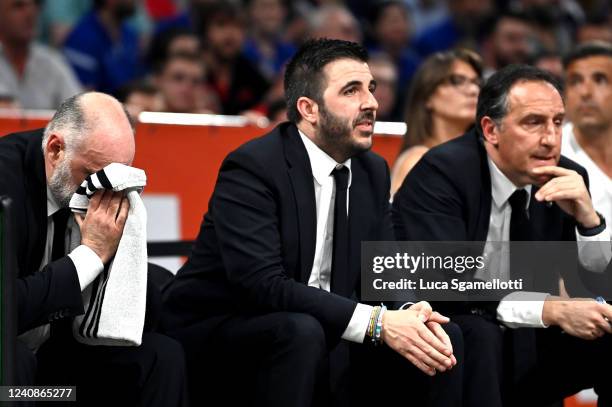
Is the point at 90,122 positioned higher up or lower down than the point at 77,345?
higher up

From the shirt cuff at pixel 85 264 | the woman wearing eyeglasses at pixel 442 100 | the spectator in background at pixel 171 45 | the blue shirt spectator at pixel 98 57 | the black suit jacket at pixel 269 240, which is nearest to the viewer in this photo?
the shirt cuff at pixel 85 264

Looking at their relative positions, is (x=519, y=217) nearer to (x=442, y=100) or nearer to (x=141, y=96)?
(x=442, y=100)

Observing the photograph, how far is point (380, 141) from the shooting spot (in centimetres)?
645

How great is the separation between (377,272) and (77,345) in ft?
3.57

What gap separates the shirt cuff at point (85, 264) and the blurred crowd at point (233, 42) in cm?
252

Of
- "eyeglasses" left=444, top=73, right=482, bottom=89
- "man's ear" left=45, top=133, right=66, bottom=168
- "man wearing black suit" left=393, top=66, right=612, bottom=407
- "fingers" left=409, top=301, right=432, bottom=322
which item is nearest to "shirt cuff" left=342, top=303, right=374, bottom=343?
"fingers" left=409, top=301, right=432, bottom=322

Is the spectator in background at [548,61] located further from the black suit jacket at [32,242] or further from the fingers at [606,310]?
the black suit jacket at [32,242]

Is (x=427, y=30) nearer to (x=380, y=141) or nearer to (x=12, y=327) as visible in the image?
(x=380, y=141)

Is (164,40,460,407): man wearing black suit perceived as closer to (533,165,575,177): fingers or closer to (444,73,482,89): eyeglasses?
(533,165,575,177): fingers

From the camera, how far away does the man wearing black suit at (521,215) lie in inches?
171

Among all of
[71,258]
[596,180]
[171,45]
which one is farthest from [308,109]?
[171,45]

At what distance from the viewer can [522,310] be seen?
436 cm

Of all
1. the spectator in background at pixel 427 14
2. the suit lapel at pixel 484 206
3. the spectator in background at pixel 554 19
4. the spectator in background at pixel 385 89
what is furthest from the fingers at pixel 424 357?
the spectator in background at pixel 427 14

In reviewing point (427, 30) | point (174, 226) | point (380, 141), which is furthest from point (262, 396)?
point (427, 30)
